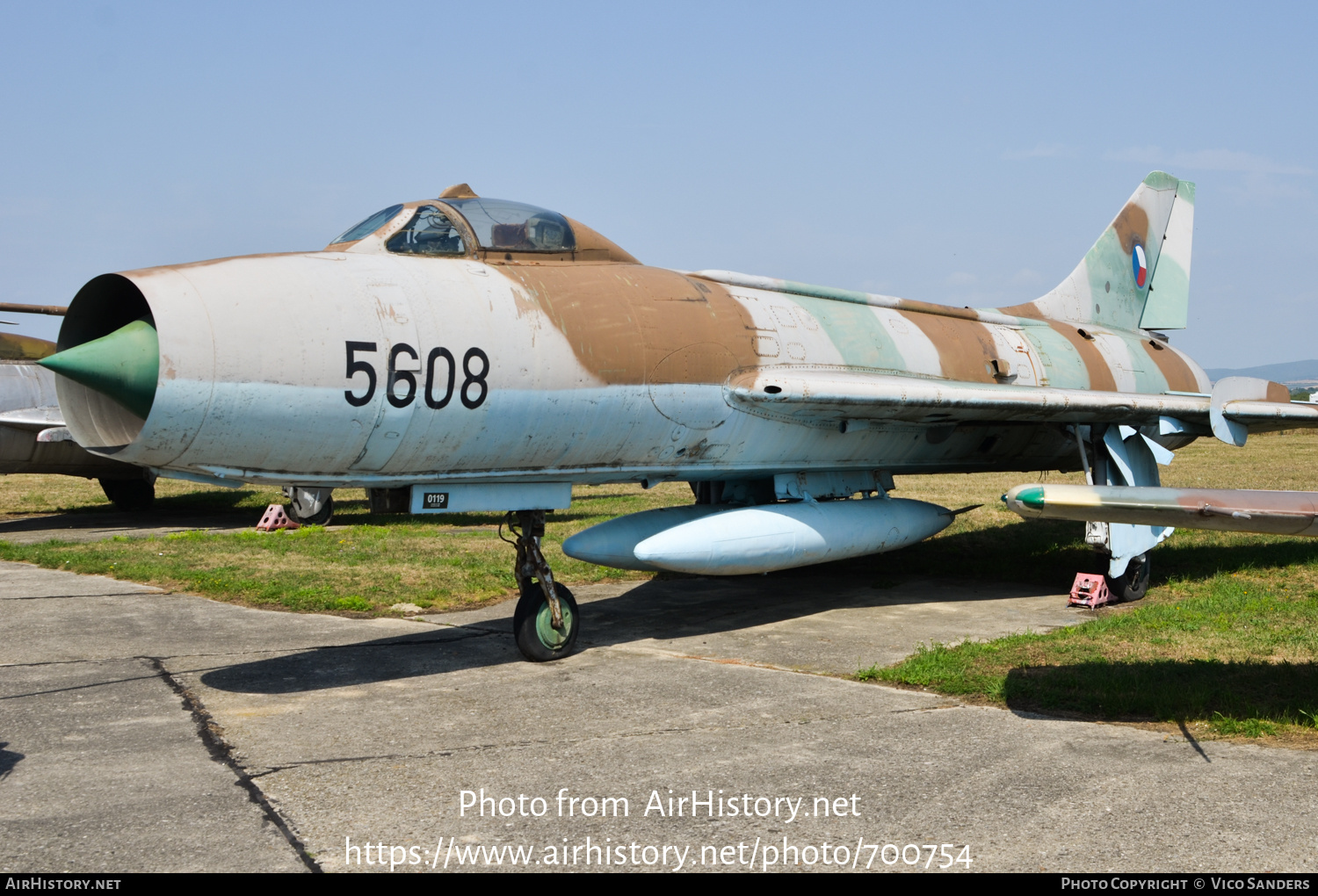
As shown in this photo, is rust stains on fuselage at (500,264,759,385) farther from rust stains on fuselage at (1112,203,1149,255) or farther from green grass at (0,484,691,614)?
rust stains on fuselage at (1112,203,1149,255)

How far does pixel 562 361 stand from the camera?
7.90 m

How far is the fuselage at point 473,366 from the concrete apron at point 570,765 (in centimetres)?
164

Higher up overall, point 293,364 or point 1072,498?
point 293,364

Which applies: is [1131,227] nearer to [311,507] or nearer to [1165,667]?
[1165,667]

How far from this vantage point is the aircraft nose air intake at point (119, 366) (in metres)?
6.18

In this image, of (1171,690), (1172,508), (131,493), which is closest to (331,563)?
(1171,690)

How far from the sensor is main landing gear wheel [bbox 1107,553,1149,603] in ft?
36.1

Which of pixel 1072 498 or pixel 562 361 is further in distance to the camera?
pixel 562 361

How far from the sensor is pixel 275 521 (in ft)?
59.5

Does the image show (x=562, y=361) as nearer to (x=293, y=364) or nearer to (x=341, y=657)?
(x=293, y=364)

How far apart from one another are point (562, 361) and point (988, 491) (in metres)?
18.3

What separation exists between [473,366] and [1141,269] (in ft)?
38.5

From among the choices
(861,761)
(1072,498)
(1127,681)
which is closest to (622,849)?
(861,761)

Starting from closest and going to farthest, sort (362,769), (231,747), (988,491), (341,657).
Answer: (362,769) < (231,747) < (341,657) < (988,491)
